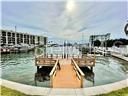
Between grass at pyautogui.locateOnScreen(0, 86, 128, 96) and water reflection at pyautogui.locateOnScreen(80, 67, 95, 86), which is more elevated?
grass at pyautogui.locateOnScreen(0, 86, 128, 96)

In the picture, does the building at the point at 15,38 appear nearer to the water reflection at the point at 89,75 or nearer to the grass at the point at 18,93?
the water reflection at the point at 89,75

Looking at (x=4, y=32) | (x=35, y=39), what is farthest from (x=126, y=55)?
(x=35, y=39)

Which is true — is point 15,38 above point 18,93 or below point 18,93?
above

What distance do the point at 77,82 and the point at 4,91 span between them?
4217 mm

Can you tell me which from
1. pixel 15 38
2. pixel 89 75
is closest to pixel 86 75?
pixel 89 75

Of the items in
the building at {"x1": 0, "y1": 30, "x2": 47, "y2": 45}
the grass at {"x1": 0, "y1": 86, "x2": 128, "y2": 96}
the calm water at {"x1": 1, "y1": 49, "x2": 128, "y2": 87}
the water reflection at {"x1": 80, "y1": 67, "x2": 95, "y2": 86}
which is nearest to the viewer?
the grass at {"x1": 0, "y1": 86, "x2": 128, "y2": 96}

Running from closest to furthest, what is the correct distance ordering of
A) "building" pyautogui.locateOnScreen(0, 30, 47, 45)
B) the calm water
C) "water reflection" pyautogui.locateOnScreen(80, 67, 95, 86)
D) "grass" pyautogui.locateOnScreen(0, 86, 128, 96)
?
"grass" pyautogui.locateOnScreen(0, 86, 128, 96), the calm water, "water reflection" pyautogui.locateOnScreen(80, 67, 95, 86), "building" pyautogui.locateOnScreen(0, 30, 47, 45)

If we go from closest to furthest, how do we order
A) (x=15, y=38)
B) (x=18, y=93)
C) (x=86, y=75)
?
1. (x=18, y=93)
2. (x=86, y=75)
3. (x=15, y=38)

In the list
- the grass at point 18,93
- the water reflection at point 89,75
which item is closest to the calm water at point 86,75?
the water reflection at point 89,75

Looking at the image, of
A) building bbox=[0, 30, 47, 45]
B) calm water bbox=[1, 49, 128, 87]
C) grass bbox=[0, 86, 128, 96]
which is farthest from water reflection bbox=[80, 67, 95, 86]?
building bbox=[0, 30, 47, 45]

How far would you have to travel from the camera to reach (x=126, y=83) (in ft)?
32.8

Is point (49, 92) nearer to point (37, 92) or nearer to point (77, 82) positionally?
point (37, 92)

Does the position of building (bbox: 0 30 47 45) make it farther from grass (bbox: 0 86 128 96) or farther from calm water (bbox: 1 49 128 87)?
grass (bbox: 0 86 128 96)

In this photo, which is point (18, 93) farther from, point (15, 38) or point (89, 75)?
point (15, 38)
